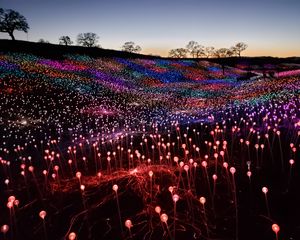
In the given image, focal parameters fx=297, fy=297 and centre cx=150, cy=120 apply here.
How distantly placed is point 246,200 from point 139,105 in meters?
14.6

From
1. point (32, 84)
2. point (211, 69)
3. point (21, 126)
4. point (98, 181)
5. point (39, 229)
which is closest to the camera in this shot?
point (39, 229)

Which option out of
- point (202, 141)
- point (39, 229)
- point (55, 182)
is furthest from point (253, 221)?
point (202, 141)

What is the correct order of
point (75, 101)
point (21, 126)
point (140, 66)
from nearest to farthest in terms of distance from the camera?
point (21, 126), point (75, 101), point (140, 66)

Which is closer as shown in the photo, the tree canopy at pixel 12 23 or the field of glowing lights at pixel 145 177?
the field of glowing lights at pixel 145 177

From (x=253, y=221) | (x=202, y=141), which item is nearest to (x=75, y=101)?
(x=202, y=141)

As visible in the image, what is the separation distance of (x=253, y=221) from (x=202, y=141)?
5186 millimetres

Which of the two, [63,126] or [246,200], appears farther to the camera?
[63,126]

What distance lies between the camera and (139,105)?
63.6 ft

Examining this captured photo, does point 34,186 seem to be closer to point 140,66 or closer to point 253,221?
point 253,221

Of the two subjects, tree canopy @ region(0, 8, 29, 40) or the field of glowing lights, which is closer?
the field of glowing lights

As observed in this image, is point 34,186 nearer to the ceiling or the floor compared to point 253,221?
nearer to the floor

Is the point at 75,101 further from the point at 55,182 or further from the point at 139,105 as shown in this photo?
the point at 55,182

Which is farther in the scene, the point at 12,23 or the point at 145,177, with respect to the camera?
the point at 12,23

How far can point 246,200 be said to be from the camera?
5.23 metres
